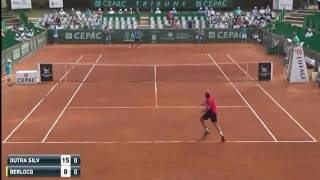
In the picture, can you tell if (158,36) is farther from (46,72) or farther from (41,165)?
(41,165)

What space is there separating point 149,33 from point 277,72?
20.9 metres

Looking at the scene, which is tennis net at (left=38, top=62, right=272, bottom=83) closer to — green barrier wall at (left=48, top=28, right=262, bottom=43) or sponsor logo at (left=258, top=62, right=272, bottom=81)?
sponsor logo at (left=258, top=62, right=272, bottom=81)

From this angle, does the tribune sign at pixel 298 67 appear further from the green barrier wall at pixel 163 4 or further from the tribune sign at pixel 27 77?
the green barrier wall at pixel 163 4

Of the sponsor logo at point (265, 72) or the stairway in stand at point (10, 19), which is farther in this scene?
the stairway in stand at point (10, 19)

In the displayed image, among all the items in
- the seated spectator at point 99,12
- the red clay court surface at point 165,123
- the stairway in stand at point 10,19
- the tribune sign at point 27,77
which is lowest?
the red clay court surface at point 165,123

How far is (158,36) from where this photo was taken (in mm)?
49906

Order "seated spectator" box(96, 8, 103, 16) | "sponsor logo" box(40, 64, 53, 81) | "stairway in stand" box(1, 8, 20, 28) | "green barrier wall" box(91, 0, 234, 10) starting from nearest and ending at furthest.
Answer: "sponsor logo" box(40, 64, 53, 81) → "stairway in stand" box(1, 8, 20, 28) → "seated spectator" box(96, 8, 103, 16) → "green barrier wall" box(91, 0, 234, 10)

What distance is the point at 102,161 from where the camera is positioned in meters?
13.9

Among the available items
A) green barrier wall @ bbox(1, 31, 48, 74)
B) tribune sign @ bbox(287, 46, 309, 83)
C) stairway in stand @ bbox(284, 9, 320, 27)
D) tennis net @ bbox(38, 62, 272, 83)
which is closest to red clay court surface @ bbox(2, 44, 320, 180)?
tennis net @ bbox(38, 62, 272, 83)

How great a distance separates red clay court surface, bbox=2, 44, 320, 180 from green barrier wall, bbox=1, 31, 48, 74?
170 inches

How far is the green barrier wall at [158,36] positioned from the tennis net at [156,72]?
50.6 ft

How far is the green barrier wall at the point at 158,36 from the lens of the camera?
49.7 meters

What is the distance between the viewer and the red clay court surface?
44.3 ft

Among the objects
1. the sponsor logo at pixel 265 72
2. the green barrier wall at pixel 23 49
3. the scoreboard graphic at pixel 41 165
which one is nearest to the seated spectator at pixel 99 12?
the green barrier wall at pixel 23 49
